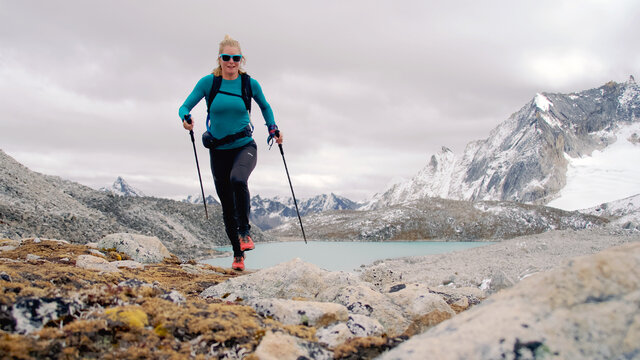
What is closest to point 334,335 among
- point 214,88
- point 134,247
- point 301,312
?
point 301,312

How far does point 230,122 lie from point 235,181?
1.47 meters

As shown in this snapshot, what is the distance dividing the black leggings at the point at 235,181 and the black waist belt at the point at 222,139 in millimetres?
199

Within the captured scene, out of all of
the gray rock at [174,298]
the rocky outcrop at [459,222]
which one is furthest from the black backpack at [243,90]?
the rocky outcrop at [459,222]

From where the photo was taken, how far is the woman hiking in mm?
9016

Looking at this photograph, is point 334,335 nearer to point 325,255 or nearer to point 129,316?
point 129,316

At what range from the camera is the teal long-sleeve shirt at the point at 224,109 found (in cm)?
905

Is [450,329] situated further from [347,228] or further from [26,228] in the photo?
[347,228]

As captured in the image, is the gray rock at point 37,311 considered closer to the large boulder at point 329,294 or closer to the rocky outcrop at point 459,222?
the large boulder at point 329,294

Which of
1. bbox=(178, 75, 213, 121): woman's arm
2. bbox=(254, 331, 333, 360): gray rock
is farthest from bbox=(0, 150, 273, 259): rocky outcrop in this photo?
bbox=(254, 331, 333, 360): gray rock

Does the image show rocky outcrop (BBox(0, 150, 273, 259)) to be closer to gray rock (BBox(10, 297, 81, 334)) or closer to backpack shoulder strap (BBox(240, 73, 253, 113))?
backpack shoulder strap (BBox(240, 73, 253, 113))

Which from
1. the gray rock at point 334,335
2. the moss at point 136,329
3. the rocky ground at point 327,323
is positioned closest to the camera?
the rocky ground at point 327,323

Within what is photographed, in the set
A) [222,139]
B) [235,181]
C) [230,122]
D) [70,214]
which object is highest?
[230,122]

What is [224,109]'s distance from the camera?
905 centimetres

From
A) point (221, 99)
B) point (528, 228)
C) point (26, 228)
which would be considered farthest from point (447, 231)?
point (221, 99)
